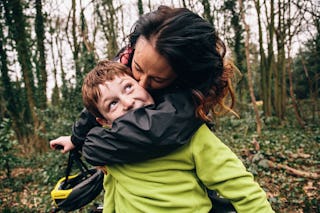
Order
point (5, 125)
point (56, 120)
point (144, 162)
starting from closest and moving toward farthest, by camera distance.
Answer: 1. point (144, 162)
2. point (5, 125)
3. point (56, 120)

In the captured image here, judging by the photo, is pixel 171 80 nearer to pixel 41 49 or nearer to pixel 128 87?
pixel 128 87

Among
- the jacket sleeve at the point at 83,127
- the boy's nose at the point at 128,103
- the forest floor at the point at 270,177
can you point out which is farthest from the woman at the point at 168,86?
the forest floor at the point at 270,177

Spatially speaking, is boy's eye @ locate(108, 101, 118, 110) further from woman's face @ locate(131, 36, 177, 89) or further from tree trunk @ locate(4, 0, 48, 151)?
tree trunk @ locate(4, 0, 48, 151)

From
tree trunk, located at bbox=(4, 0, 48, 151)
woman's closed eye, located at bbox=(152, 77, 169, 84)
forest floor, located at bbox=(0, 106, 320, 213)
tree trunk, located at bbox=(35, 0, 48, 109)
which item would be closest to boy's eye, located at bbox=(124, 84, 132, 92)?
woman's closed eye, located at bbox=(152, 77, 169, 84)

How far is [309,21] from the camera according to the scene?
1101 centimetres

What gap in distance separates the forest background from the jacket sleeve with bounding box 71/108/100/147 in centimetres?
64

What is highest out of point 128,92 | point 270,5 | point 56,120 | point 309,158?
point 270,5

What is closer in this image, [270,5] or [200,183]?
[200,183]

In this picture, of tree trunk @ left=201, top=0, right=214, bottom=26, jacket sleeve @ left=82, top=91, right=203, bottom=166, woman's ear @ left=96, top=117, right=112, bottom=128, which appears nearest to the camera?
jacket sleeve @ left=82, top=91, right=203, bottom=166

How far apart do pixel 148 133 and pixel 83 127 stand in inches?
27.5

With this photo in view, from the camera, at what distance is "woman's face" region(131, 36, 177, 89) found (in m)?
1.42

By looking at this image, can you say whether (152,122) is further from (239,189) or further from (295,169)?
(295,169)

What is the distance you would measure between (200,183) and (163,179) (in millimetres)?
191

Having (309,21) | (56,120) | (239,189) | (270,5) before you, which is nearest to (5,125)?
(56,120)
